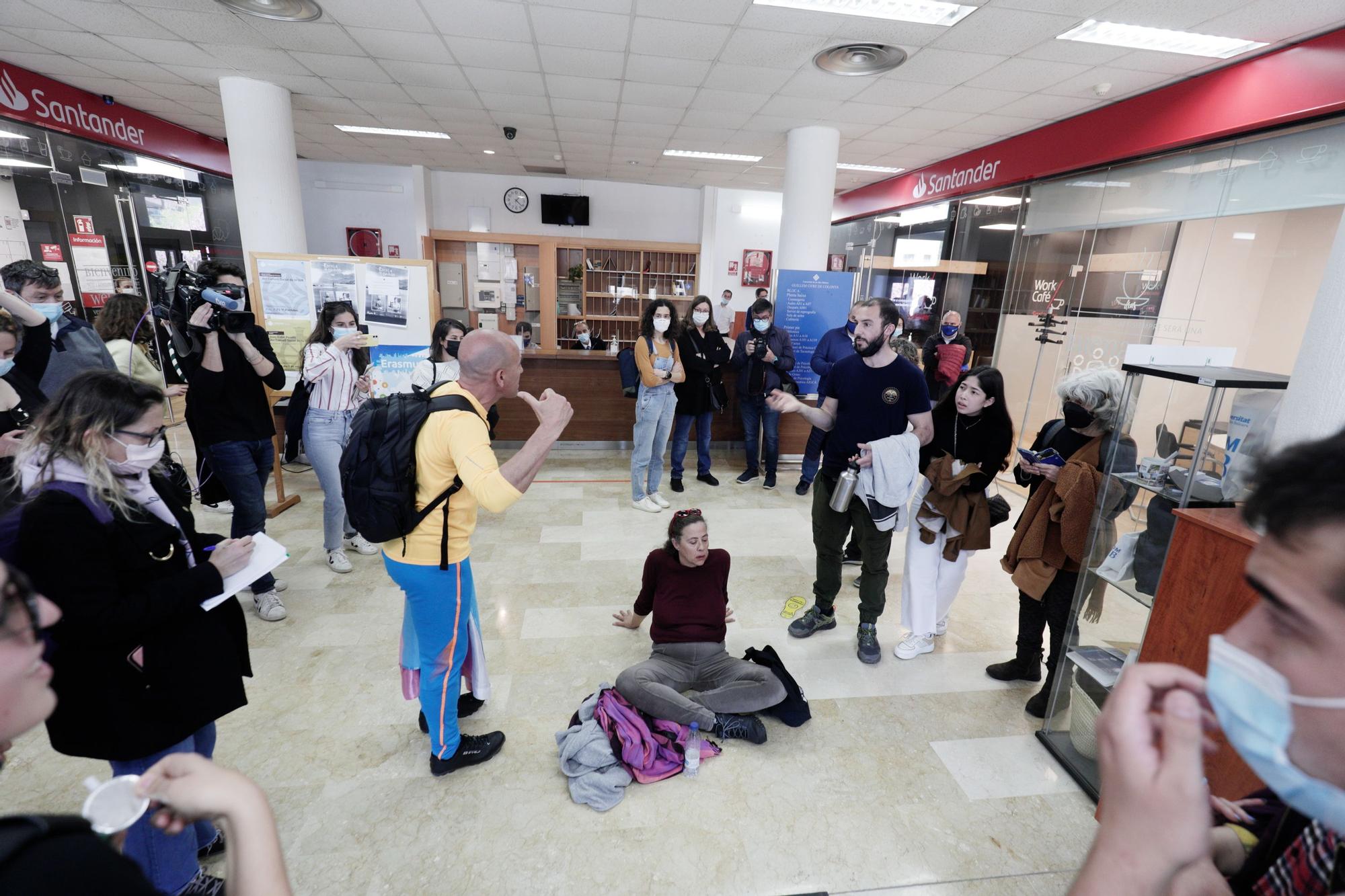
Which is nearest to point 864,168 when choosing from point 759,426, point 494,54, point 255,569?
point 759,426

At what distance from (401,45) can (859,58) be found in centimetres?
345

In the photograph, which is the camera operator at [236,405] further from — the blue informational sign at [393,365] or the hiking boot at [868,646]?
the hiking boot at [868,646]

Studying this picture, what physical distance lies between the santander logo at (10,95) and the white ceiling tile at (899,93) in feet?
23.7

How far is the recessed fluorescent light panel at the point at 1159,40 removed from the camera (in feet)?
12.2

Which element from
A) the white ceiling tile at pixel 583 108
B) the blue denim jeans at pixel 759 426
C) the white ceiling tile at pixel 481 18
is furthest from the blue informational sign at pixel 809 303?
the white ceiling tile at pixel 481 18

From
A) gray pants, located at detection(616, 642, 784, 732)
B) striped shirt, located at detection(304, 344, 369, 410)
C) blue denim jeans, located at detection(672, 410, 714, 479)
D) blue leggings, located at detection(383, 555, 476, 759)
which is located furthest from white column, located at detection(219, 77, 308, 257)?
gray pants, located at detection(616, 642, 784, 732)

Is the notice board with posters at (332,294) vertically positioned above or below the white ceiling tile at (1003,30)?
below

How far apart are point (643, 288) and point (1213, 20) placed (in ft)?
27.4

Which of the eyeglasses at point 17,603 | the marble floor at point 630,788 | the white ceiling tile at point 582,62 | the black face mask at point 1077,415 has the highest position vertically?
the white ceiling tile at point 582,62

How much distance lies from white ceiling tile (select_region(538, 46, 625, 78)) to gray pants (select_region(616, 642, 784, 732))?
171 inches

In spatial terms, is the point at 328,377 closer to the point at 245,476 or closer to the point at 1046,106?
the point at 245,476

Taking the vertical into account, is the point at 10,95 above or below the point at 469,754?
above

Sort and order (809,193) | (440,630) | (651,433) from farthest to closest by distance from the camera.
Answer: (809,193), (651,433), (440,630)

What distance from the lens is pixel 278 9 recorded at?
12.7ft
